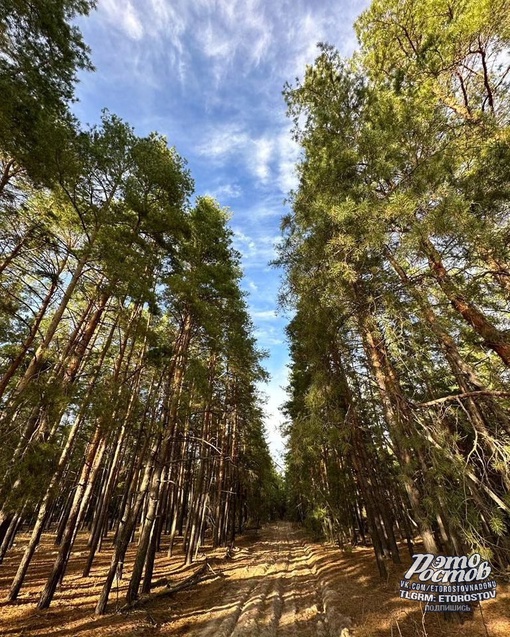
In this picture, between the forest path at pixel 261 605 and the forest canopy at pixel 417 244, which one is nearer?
the forest canopy at pixel 417 244

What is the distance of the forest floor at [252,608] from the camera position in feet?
20.3

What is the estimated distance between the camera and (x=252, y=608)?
25.5 feet

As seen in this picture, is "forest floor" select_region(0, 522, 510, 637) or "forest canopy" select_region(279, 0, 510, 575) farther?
"forest floor" select_region(0, 522, 510, 637)

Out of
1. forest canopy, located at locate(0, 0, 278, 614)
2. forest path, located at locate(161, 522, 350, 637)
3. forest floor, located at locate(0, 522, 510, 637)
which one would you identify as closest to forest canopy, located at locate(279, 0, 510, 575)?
forest floor, located at locate(0, 522, 510, 637)

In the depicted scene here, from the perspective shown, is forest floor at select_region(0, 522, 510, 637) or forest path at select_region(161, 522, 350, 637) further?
forest path at select_region(161, 522, 350, 637)

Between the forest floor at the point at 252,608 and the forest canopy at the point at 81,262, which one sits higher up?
the forest canopy at the point at 81,262

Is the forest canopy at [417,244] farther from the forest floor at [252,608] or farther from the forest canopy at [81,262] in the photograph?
the forest canopy at [81,262]

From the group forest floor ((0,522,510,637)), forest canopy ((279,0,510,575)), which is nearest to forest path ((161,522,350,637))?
forest floor ((0,522,510,637))

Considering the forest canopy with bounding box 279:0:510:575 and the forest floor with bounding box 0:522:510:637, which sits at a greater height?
the forest canopy with bounding box 279:0:510:575

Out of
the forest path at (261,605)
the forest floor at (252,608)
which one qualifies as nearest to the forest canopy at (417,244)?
the forest floor at (252,608)

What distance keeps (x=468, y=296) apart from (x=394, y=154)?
378cm

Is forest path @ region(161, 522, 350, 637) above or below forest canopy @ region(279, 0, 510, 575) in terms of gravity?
below

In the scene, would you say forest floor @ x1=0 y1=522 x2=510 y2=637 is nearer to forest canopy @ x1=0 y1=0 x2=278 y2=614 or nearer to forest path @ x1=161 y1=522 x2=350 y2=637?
forest path @ x1=161 y1=522 x2=350 y2=637

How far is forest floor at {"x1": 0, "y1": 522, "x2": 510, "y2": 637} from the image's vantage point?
6.18m
